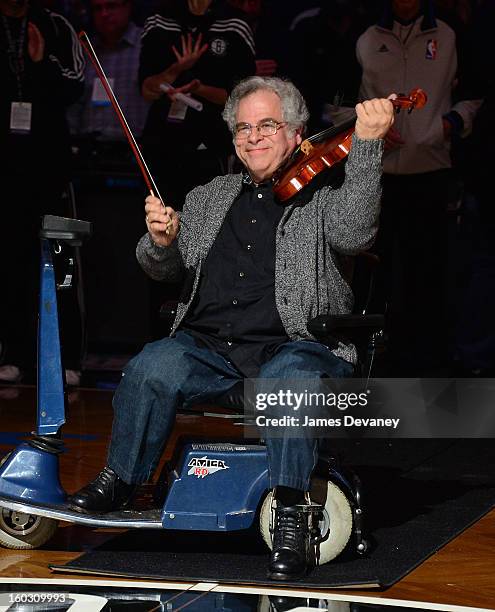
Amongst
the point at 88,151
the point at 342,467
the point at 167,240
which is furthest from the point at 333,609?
the point at 88,151

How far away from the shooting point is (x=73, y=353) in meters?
6.73

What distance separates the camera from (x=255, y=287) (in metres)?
3.88

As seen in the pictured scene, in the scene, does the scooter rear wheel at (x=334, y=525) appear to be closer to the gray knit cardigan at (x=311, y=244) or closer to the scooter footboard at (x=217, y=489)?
the scooter footboard at (x=217, y=489)

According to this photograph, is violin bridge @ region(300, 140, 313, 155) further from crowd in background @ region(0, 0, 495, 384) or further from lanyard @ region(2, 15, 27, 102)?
lanyard @ region(2, 15, 27, 102)

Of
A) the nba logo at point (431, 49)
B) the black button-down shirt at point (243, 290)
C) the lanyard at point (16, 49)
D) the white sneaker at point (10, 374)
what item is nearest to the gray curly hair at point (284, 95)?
the black button-down shirt at point (243, 290)

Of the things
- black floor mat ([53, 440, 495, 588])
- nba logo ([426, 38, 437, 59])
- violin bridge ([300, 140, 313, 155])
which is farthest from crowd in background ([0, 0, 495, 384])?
violin bridge ([300, 140, 313, 155])

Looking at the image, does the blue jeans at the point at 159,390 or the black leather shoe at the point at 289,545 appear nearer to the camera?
the black leather shoe at the point at 289,545

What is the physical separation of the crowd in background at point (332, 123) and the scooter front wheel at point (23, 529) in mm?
2553

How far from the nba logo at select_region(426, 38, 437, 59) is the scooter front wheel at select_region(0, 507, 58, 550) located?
3.25 metres

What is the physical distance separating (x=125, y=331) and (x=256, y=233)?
11.9ft

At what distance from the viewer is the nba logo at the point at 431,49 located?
243 inches

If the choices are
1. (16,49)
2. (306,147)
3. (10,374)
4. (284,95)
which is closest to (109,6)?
(16,49)

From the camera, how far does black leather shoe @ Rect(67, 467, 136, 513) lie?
11.9ft

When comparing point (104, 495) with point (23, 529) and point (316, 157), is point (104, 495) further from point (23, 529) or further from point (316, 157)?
point (316, 157)
